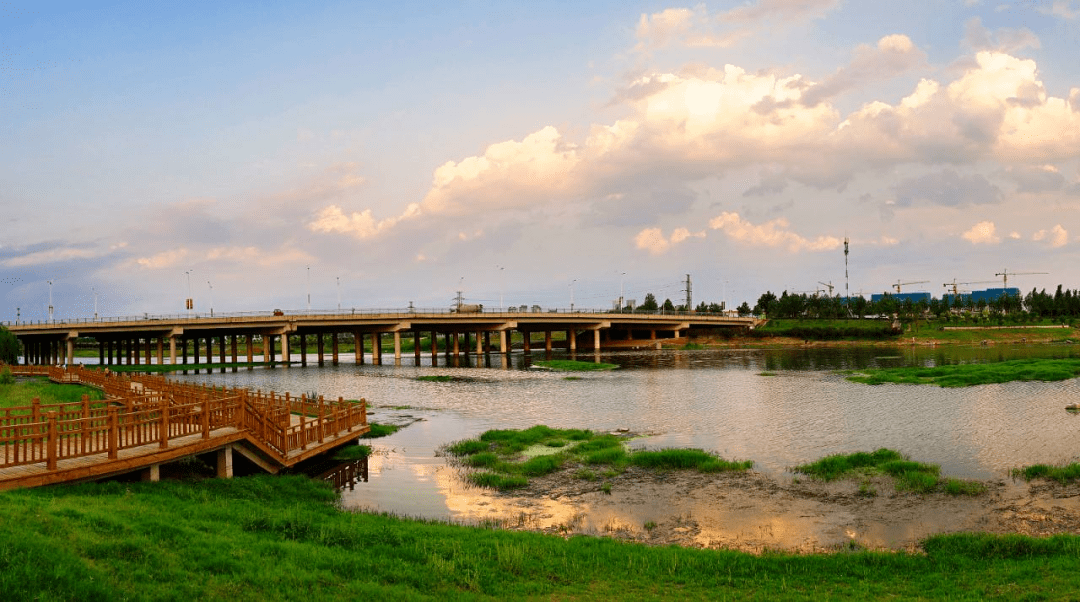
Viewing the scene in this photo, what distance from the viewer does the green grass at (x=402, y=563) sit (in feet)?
42.1

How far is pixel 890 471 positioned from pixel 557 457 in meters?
12.7

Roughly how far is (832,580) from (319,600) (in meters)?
9.86

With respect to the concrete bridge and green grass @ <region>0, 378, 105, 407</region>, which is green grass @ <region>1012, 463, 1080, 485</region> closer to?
green grass @ <region>0, 378, 105, 407</region>

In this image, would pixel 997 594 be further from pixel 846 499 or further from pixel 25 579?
pixel 25 579

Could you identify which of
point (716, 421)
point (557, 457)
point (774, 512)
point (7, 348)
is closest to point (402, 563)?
point (774, 512)

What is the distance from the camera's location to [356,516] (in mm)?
20578

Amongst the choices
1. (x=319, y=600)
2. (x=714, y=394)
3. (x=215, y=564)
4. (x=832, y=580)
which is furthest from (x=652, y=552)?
(x=714, y=394)

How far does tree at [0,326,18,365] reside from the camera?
8967 cm

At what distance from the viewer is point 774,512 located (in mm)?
22391

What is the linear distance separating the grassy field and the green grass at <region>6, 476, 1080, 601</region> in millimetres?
9578

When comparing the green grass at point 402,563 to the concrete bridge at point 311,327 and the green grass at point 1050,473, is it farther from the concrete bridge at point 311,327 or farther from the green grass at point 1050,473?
the concrete bridge at point 311,327

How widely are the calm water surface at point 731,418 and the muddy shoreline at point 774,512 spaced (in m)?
2.61

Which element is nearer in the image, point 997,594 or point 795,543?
point 997,594

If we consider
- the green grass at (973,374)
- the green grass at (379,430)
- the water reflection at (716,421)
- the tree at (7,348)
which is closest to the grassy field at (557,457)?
the water reflection at (716,421)
